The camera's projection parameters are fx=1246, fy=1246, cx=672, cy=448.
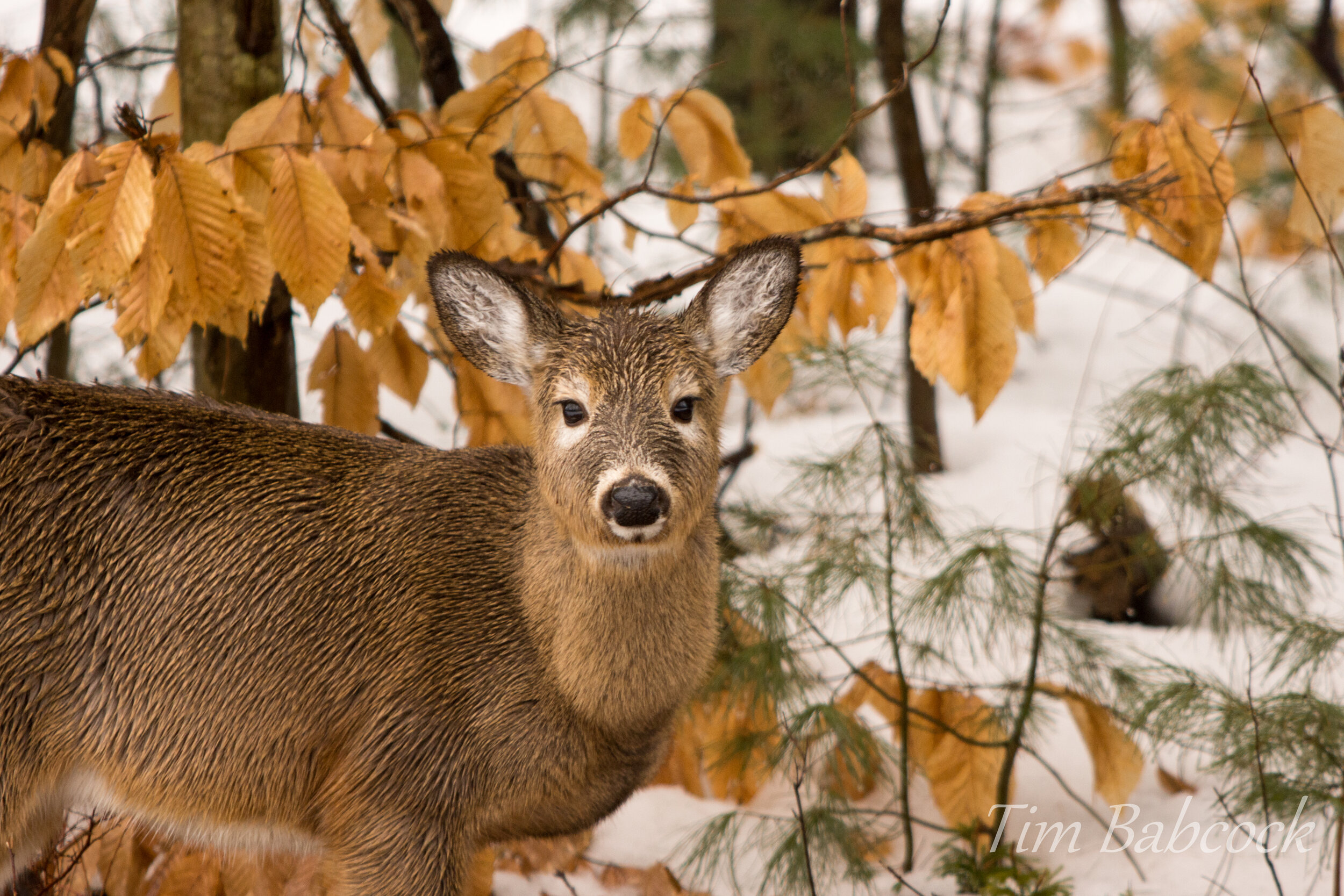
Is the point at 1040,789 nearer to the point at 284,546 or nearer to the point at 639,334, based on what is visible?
the point at 639,334

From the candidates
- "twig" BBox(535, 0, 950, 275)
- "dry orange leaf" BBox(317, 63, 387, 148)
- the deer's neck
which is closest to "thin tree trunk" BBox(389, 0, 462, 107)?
"dry orange leaf" BBox(317, 63, 387, 148)

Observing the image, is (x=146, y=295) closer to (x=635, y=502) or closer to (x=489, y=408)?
(x=635, y=502)

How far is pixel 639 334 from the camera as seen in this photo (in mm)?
3594

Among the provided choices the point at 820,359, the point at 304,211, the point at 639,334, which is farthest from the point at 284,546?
the point at 820,359

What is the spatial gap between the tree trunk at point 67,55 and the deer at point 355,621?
4.61ft

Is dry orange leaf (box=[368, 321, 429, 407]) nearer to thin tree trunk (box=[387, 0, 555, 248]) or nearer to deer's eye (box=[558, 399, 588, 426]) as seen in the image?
thin tree trunk (box=[387, 0, 555, 248])

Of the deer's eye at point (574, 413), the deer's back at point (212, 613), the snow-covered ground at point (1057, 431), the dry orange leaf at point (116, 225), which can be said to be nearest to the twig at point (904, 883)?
the snow-covered ground at point (1057, 431)

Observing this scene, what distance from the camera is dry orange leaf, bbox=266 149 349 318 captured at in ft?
11.5

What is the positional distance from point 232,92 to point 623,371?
2.37m

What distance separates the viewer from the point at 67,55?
5.15 meters

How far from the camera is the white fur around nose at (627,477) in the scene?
3166 mm

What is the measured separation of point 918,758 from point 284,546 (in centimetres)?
295

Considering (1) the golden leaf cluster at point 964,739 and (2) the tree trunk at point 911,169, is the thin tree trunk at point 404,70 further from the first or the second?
(1) the golden leaf cluster at point 964,739

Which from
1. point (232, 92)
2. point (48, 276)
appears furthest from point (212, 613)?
point (232, 92)
